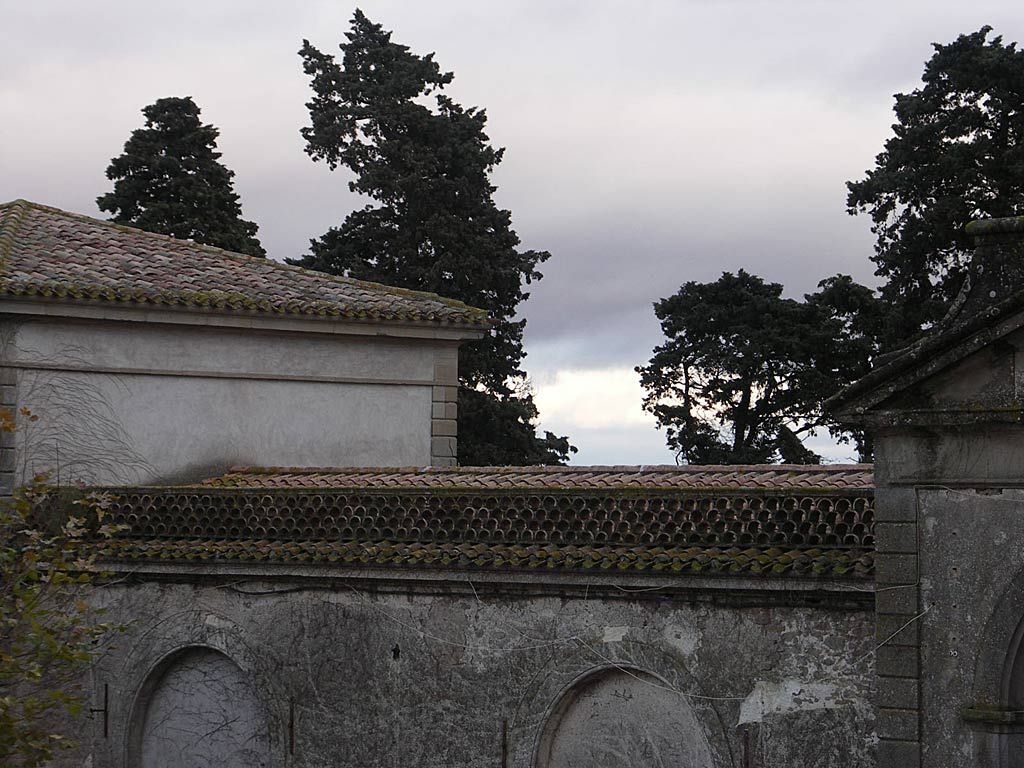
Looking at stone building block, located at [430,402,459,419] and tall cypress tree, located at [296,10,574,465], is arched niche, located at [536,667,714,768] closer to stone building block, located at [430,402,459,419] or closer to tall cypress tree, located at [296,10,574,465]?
stone building block, located at [430,402,459,419]

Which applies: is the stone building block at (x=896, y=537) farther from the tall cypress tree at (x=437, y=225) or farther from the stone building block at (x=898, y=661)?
the tall cypress tree at (x=437, y=225)

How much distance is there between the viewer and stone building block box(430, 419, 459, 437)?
20.0 m

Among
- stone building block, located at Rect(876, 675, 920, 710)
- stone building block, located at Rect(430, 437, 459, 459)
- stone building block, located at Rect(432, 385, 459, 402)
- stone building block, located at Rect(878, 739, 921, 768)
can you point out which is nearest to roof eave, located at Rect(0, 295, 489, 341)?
stone building block, located at Rect(432, 385, 459, 402)

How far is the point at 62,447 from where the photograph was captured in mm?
17750

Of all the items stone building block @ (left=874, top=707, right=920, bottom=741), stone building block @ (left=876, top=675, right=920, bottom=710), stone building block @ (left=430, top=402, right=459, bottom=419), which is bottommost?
stone building block @ (left=874, top=707, right=920, bottom=741)

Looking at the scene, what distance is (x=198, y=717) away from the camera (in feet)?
51.3

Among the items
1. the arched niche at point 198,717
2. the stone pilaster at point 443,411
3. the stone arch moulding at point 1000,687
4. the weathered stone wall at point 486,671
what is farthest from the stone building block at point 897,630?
the stone pilaster at point 443,411

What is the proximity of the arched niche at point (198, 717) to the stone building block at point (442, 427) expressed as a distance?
17.4 feet

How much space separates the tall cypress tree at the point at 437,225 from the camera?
33.6m

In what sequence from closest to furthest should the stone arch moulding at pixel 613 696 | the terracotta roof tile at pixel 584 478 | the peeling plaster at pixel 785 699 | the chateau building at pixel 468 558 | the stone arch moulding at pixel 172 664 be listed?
the chateau building at pixel 468 558 → the peeling plaster at pixel 785 699 → the stone arch moulding at pixel 613 696 → the terracotta roof tile at pixel 584 478 → the stone arch moulding at pixel 172 664

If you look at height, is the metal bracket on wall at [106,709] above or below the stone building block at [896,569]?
below

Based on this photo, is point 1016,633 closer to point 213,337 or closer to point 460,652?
point 460,652

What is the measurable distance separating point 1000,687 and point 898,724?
786mm

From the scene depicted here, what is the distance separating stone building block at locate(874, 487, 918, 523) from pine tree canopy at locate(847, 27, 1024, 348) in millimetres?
18600
